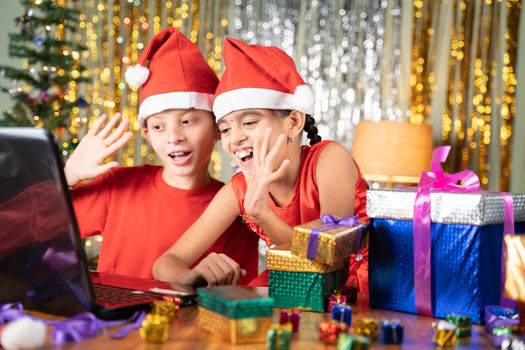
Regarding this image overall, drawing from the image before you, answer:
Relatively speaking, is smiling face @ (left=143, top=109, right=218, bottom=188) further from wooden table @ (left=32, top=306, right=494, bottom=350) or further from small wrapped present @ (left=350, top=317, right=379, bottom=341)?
small wrapped present @ (left=350, top=317, right=379, bottom=341)

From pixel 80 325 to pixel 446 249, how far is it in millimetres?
553

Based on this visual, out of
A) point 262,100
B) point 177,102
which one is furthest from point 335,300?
point 177,102

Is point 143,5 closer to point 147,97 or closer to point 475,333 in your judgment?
point 147,97

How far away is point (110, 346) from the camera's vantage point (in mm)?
832

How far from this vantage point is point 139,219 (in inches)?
74.7

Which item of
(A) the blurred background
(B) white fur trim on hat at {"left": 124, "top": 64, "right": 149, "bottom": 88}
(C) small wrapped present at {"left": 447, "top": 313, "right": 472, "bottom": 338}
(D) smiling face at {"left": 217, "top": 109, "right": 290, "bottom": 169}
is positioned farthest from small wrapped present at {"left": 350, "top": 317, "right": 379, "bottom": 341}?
(A) the blurred background

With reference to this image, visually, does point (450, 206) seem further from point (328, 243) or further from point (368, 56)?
point (368, 56)

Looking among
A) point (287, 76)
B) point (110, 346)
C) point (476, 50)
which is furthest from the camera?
point (476, 50)

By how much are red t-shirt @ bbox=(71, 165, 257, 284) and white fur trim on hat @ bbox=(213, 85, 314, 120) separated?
1.25 feet

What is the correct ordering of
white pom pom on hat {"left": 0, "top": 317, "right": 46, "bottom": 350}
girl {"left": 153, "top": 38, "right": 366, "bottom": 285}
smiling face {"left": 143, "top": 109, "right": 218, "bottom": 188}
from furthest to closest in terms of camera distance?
smiling face {"left": 143, "top": 109, "right": 218, "bottom": 188} → girl {"left": 153, "top": 38, "right": 366, "bottom": 285} → white pom pom on hat {"left": 0, "top": 317, "right": 46, "bottom": 350}

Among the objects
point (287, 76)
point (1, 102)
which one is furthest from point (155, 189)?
point (1, 102)

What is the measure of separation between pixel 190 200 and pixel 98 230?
290 millimetres

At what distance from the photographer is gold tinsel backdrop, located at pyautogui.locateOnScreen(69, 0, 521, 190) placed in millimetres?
4637

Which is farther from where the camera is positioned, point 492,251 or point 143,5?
point 143,5
